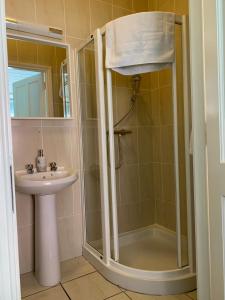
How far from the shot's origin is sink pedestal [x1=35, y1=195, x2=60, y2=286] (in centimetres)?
181

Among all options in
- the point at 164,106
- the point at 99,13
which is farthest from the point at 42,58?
the point at 164,106

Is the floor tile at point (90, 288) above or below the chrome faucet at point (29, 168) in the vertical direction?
below

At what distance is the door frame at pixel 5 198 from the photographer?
25.5 inches

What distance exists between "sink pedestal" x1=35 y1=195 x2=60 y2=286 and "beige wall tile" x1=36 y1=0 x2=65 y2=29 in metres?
1.49

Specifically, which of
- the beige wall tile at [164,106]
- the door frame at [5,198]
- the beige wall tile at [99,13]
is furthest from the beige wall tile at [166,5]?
the door frame at [5,198]

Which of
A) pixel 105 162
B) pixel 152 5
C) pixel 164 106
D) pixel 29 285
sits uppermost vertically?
pixel 152 5

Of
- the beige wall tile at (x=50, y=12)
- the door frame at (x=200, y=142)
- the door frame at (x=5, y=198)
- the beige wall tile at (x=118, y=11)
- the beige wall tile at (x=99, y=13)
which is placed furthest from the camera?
the beige wall tile at (x=118, y=11)

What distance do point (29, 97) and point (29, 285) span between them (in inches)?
58.6

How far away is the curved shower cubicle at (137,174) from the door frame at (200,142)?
0.41 metres

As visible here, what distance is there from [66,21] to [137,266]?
2.18 metres

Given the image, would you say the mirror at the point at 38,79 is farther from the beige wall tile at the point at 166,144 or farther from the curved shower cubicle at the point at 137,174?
the beige wall tile at the point at 166,144

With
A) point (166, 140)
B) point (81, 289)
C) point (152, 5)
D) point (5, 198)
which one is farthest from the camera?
point (152, 5)

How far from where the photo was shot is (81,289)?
1.73 meters

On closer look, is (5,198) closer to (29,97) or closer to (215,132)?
(215,132)
